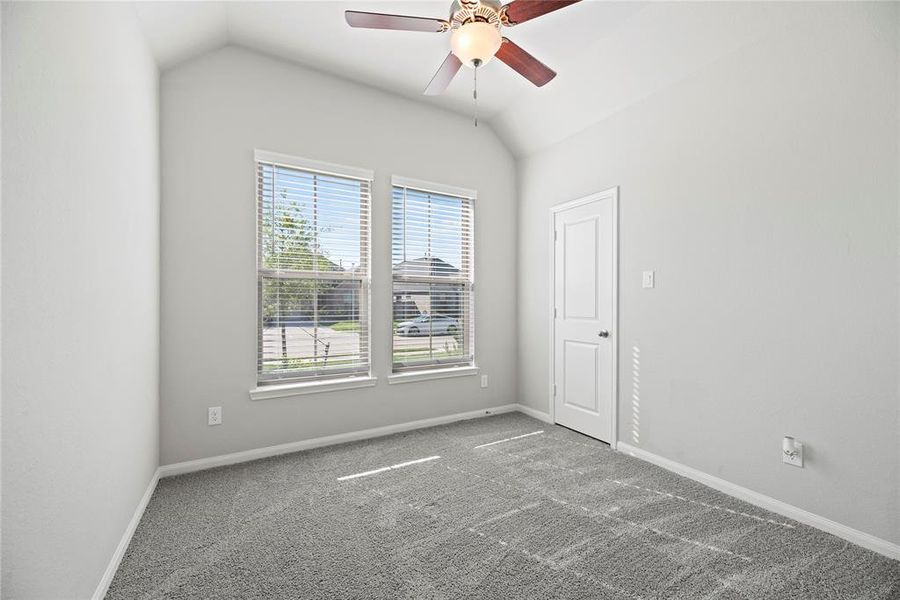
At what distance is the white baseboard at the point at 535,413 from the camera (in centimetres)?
393

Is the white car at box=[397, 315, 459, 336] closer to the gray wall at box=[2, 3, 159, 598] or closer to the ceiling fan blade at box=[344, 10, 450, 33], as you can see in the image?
the gray wall at box=[2, 3, 159, 598]

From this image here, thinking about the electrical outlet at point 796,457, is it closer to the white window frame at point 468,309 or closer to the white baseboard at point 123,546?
the white window frame at point 468,309

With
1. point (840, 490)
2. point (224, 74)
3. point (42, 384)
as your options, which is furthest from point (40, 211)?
Answer: point (840, 490)

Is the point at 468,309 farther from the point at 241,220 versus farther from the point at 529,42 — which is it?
the point at 529,42

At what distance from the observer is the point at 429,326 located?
12.6 feet

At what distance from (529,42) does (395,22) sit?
1.25m

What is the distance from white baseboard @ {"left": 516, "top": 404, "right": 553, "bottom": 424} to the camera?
3930 millimetres

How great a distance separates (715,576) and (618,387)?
1.57 meters

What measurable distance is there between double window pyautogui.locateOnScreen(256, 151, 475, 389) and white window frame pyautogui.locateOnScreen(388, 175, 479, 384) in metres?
0.01

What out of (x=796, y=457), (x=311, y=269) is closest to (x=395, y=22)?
(x=311, y=269)

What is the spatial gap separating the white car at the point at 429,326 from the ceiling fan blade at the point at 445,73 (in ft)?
6.32

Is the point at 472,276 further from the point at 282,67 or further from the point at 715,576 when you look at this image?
the point at 715,576

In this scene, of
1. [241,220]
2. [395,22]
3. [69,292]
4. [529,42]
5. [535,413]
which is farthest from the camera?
[535,413]

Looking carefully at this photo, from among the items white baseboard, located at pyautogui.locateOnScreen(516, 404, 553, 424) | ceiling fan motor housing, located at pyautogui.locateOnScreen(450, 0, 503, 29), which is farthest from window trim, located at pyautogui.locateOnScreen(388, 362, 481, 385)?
ceiling fan motor housing, located at pyautogui.locateOnScreen(450, 0, 503, 29)
